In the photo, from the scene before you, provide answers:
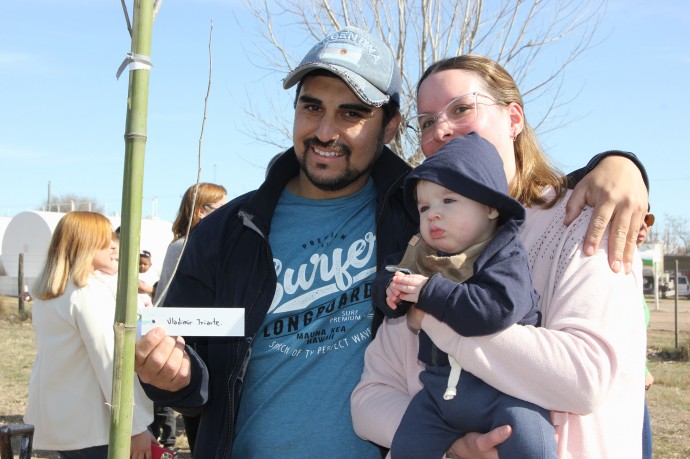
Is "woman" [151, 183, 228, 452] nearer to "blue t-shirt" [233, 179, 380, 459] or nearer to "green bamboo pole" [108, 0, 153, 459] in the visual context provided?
"blue t-shirt" [233, 179, 380, 459]

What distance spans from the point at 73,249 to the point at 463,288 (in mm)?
3776

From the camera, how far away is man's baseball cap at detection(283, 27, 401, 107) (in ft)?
9.17

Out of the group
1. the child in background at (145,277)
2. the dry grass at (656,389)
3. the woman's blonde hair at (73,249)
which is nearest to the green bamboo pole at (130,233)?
the woman's blonde hair at (73,249)

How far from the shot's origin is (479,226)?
2.22 meters

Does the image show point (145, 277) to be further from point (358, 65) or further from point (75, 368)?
point (358, 65)

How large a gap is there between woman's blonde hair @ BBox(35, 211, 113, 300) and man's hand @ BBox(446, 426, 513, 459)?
3.40 metres

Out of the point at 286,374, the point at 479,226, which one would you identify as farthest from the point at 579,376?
the point at 286,374

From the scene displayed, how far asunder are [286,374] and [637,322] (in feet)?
3.90

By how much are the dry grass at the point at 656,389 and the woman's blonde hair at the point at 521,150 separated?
638cm

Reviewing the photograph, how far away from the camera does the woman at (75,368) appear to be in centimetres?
469

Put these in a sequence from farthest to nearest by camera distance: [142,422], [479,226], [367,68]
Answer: [142,422] < [367,68] < [479,226]

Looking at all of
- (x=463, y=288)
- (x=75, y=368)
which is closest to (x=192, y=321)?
(x=463, y=288)

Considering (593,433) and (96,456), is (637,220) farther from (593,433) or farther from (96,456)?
(96,456)

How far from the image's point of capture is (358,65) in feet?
9.32
